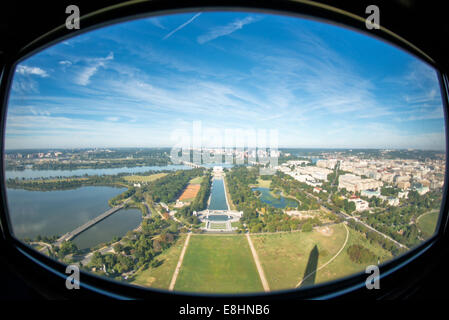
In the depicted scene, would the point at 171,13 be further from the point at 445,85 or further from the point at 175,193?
the point at 175,193

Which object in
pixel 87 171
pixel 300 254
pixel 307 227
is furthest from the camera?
pixel 87 171

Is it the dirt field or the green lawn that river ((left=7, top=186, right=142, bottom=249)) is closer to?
the dirt field

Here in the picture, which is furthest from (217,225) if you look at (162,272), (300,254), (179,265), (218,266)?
(300,254)

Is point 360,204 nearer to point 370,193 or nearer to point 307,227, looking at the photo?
point 370,193

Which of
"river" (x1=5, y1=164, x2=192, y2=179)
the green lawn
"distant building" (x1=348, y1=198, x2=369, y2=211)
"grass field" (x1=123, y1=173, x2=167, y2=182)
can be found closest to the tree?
the green lawn
